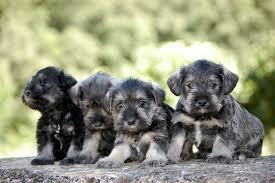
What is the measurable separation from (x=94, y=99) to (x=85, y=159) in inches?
29.1

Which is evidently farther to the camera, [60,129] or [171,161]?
[60,129]

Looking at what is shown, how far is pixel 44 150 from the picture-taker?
28.4 ft

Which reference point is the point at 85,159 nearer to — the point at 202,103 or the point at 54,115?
the point at 54,115

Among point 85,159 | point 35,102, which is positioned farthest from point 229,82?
point 35,102

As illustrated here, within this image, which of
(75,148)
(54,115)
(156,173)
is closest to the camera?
(156,173)

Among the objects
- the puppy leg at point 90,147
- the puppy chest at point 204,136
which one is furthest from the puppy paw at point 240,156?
the puppy leg at point 90,147

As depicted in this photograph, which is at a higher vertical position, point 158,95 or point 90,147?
point 158,95

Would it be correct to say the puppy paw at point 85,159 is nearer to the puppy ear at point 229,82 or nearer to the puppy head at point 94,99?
the puppy head at point 94,99

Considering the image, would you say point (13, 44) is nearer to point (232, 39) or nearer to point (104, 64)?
point (104, 64)

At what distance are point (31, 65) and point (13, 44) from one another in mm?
1510

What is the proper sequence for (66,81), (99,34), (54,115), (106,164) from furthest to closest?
(99,34) → (66,81) → (54,115) → (106,164)

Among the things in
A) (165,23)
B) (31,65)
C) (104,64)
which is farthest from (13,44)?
(165,23)

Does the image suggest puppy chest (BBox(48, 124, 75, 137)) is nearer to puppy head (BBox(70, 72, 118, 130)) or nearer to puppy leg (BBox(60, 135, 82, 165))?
puppy leg (BBox(60, 135, 82, 165))

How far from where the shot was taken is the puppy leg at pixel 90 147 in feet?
27.0
